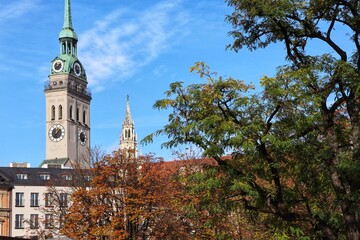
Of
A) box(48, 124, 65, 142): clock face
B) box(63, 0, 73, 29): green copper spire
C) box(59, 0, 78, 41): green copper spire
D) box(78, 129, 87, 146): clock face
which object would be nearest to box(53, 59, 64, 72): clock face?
box(59, 0, 78, 41): green copper spire

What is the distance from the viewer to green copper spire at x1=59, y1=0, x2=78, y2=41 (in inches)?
5768

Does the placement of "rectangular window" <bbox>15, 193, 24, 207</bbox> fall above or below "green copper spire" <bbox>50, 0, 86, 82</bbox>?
below

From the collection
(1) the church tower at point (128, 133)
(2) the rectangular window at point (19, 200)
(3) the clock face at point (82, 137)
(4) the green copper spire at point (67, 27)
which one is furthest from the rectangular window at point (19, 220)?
(1) the church tower at point (128, 133)

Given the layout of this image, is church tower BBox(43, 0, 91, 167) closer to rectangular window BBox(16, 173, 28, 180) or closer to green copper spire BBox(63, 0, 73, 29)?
green copper spire BBox(63, 0, 73, 29)

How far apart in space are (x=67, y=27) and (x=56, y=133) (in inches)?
1031

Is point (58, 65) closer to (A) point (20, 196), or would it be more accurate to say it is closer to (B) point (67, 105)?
(B) point (67, 105)

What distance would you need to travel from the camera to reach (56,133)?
137m

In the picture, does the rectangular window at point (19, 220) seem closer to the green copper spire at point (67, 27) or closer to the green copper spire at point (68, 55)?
the green copper spire at point (68, 55)

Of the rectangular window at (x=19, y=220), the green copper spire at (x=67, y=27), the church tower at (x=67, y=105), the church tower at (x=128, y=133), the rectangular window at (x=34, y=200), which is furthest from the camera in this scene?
the church tower at (x=128, y=133)

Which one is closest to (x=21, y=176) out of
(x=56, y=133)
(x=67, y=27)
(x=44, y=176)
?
(x=44, y=176)

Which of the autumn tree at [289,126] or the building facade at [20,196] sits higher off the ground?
the building facade at [20,196]

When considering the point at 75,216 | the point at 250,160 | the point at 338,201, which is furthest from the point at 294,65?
the point at 75,216

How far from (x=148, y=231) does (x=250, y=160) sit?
2804 cm

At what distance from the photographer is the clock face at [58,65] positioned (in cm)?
14115
